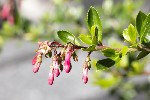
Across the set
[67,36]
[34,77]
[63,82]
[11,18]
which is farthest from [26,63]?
[67,36]

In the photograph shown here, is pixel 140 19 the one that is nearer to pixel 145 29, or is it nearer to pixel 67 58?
pixel 145 29

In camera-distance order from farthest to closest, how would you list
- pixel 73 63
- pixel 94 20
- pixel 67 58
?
pixel 73 63 < pixel 94 20 < pixel 67 58

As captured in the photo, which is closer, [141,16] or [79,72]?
[141,16]

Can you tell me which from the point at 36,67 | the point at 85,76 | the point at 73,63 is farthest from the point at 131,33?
the point at 73,63

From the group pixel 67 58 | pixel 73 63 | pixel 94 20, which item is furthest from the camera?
pixel 73 63

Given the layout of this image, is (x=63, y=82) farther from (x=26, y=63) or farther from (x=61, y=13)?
(x=61, y=13)

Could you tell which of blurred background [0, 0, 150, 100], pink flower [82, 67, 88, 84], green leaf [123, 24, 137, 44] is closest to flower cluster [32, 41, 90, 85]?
pink flower [82, 67, 88, 84]

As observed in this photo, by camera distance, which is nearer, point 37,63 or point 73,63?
point 37,63

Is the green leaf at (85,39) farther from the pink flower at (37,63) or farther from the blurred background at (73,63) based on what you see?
the blurred background at (73,63)
